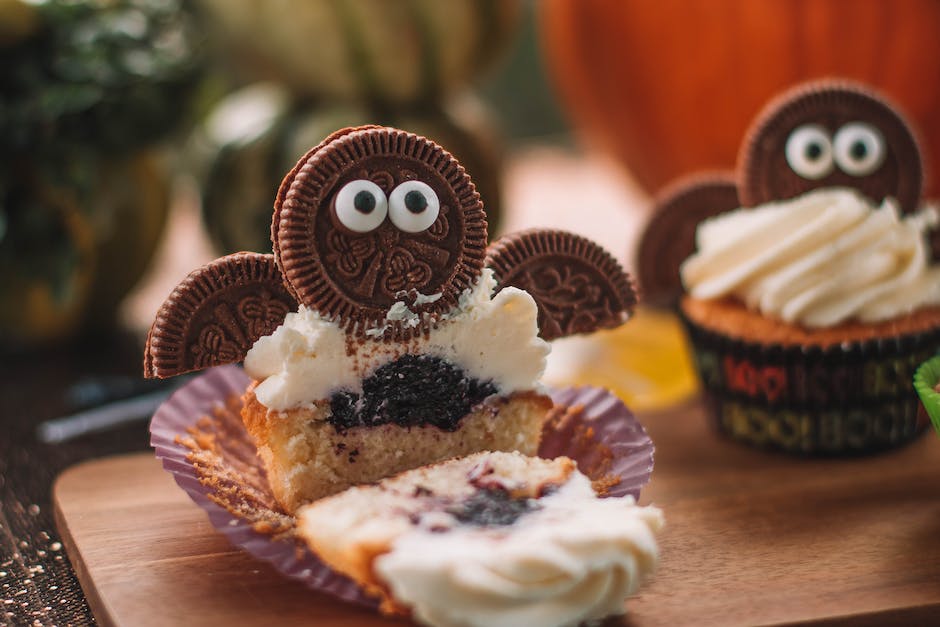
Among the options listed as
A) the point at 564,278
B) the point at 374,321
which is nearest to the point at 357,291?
the point at 374,321

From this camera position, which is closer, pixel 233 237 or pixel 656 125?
pixel 233 237

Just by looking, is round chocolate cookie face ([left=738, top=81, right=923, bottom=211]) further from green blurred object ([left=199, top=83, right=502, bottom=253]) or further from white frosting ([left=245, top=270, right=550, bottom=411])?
green blurred object ([left=199, top=83, right=502, bottom=253])

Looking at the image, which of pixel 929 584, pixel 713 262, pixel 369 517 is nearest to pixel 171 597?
pixel 369 517

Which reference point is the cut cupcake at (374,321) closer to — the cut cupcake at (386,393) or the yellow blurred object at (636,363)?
the cut cupcake at (386,393)

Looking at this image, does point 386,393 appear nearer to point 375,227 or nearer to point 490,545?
point 375,227

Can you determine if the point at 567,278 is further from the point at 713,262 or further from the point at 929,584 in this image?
the point at 929,584

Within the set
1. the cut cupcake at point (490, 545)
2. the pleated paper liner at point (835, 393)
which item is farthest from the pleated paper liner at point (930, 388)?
the cut cupcake at point (490, 545)
